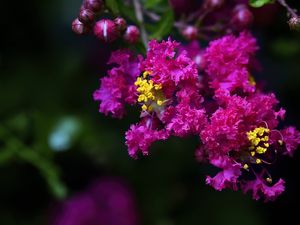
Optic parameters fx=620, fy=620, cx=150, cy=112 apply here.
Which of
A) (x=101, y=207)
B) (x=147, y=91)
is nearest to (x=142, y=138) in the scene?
(x=147, y=91)

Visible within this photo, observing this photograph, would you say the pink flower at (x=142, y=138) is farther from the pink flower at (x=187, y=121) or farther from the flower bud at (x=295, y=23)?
the flower bud at (x=295, y=23)

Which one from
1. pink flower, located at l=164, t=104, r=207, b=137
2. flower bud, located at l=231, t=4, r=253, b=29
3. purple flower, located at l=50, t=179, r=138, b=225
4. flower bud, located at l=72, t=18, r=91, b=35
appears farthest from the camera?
purple flower, located at l=50, t=179, r=138, b=225

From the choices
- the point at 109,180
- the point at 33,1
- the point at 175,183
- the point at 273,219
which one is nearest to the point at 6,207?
the point at 109,180

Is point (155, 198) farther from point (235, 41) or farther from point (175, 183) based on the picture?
point (235, 41)

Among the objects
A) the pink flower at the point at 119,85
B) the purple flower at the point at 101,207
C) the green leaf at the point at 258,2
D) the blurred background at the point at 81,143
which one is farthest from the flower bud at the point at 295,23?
the purple flower at the point at 101,207

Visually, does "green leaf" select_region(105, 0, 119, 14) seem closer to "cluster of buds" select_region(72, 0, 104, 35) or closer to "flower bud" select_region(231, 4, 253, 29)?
"cluster of buds" select_region(72, 0, 104, 35)

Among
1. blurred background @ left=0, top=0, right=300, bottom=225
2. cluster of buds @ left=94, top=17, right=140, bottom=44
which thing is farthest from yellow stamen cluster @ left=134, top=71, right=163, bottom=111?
blurred background @ left=0, top=0, right=300, bottom=225
